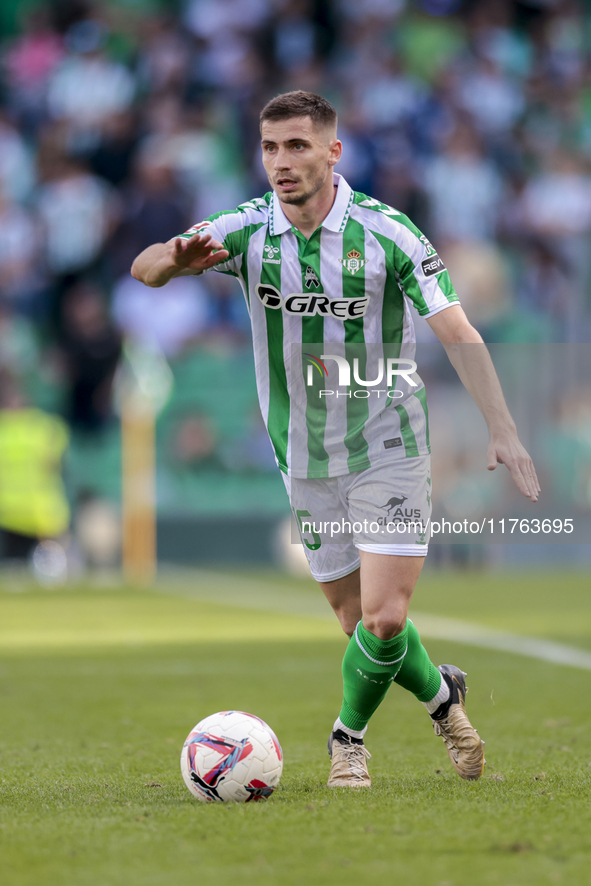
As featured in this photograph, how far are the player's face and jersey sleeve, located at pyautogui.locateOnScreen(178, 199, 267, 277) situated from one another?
0.58 feet

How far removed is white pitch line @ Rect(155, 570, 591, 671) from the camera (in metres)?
7.87

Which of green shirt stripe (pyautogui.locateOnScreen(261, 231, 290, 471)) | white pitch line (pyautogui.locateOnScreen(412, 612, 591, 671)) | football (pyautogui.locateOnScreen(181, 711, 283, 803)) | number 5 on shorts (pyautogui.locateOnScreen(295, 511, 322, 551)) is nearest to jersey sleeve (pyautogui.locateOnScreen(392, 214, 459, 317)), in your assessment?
green shirt stripe (pyautogui.locateOnScreen(261, 231, 290, 471))

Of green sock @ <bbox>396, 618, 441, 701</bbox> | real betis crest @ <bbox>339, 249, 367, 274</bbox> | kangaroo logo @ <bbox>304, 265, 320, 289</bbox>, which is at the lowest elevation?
green sock @ <bbox>396, 618, 441, 701</bbox>

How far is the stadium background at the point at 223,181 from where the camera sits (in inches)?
613

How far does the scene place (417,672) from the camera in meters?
4.26

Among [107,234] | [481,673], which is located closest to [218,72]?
[107,234]

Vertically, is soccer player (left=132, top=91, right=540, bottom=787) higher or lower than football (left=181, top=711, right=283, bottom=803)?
higher

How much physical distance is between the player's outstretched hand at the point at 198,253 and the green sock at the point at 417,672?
1.38 metres

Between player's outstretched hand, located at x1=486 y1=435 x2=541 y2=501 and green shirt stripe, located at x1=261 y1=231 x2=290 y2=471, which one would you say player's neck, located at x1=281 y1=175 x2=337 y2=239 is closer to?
green shirt stripe, located at x1=261 y1=231 x2=290 y2=471

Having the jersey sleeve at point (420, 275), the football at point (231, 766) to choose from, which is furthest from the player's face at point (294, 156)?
the football at point (231, 766)

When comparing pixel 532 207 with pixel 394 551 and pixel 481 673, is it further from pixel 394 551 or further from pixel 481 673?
pixel 394 551

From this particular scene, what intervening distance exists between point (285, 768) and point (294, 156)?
208cm

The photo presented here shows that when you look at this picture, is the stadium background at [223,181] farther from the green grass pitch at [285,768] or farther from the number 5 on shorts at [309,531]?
the number 5 on shorts at [309,531]

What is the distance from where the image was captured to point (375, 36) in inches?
741
